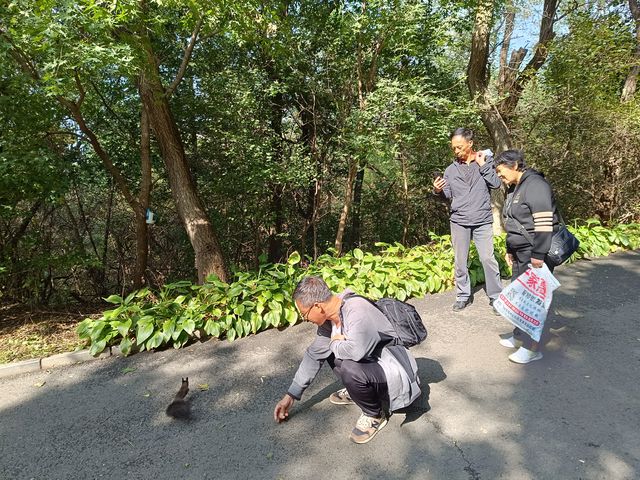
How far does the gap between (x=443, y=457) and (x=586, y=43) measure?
7790mm

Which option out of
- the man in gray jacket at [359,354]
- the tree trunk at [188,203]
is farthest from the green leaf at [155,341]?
the tree trunk at [188,203]

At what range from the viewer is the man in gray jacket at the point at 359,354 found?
2273 mm

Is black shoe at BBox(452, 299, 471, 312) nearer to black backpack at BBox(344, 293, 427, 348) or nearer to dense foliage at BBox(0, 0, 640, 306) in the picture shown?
dense foliage at BBox(0, 0, 640, 306)

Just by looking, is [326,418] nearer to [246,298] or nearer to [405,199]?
[246,298]

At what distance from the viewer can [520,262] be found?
328 cm

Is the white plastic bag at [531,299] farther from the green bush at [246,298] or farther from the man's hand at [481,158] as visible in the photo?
the green bush at [246,298]

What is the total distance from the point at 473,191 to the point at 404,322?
2.06 m

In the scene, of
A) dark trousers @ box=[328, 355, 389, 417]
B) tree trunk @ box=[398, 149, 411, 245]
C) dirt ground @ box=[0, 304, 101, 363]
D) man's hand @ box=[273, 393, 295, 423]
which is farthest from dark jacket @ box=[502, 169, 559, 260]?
tree trunk @ box=[398, 149, 411, 245]

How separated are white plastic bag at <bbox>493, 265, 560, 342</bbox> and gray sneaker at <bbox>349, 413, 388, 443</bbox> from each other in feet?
4.60

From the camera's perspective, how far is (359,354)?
88.5 inches

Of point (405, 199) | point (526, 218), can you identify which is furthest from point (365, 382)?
point (405, 199)

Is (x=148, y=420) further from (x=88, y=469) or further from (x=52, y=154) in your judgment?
(x=52, y=154)

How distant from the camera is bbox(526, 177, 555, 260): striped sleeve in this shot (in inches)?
115

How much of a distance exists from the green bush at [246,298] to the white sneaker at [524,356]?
5.46 ft
